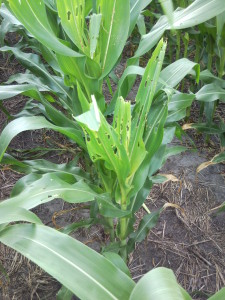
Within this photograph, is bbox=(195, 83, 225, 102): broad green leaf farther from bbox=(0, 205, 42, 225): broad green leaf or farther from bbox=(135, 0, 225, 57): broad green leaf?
bbox=(0, 205, 42, 225): broad green leaf

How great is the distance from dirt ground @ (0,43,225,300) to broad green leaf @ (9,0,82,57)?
585 millimetres

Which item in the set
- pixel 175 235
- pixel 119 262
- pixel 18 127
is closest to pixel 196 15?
pixel 18 127

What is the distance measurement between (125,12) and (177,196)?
2.53ft

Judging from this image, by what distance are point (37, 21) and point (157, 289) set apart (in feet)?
2.23

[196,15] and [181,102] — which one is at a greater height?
[196,15]

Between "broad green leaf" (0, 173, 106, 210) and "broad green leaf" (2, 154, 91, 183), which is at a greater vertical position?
"broad green leaf" (0, 173, 106, 210)

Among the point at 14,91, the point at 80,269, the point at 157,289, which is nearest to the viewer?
the point at 157,289

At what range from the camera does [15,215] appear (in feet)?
2.28

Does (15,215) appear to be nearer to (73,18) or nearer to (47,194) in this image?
(47,194)

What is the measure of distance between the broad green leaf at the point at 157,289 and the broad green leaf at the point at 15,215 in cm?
26

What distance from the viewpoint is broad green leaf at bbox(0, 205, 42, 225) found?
2.24 ft

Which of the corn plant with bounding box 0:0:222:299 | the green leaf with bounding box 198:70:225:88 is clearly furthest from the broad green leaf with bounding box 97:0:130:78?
the green leaf with bounding box 198:70:225:88

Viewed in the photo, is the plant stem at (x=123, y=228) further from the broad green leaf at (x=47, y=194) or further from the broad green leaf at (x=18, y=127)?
the broad green leaf at (x=18, y=127)

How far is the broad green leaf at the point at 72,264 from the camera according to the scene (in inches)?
23.5
